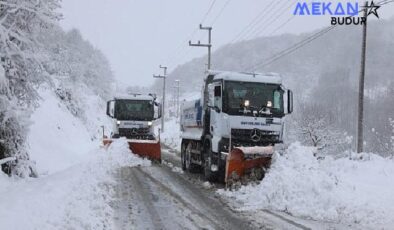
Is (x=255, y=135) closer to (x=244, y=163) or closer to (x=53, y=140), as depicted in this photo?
(x=244, y=163)

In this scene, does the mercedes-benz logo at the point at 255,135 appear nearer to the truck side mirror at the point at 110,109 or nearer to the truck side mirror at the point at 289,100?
the truck side mirror at the point at 289,100

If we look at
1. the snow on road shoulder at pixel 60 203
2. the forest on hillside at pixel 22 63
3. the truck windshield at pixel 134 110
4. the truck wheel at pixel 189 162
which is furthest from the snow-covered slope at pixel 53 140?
the truck wheel at pixel 189 162

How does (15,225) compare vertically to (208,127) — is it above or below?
below

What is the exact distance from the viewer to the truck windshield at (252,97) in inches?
557

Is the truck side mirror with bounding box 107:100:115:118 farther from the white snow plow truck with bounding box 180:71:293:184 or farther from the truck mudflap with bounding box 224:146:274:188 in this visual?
the truck mudflap with bounding box 224:146:274:188

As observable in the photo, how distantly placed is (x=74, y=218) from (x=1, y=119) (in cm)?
487

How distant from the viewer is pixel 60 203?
841 centimetres

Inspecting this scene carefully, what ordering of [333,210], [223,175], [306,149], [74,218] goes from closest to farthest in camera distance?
[74,218] → [333,210] → [306,149] → [223,175]

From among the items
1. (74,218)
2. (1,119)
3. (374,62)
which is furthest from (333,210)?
(374,62)

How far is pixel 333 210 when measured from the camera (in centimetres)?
952

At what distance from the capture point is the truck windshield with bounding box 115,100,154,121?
23688 millimetres

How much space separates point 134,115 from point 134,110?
0.86ft

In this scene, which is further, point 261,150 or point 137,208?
point 261,150

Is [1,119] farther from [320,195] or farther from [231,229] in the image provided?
[320,195]
